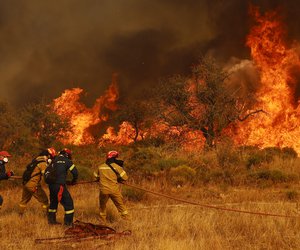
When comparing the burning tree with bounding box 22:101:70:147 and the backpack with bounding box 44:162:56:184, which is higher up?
the burning tree with bounding box 22:101:70:147

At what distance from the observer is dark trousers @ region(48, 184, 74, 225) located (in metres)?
8.79

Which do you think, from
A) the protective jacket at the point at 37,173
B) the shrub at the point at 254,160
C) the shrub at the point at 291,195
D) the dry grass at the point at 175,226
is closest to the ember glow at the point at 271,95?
the shrub at the point at 254,160

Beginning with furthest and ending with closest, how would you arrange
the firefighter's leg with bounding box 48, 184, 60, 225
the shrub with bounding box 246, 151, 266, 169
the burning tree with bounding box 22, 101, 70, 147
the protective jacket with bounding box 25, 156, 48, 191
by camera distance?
1. the burning tree with bounding box 22, 101, 70, 147
2. the shrub with bounding box 246, 151, 266, 169
3. the protective jacket with bounding box 25, 156, 48, 191
4. the firefighter's leg with bounding box 48, 184, 60, 225

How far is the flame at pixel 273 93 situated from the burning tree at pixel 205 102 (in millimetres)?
1349

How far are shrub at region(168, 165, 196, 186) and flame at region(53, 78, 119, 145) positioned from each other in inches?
1122

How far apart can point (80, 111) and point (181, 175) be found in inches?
1387

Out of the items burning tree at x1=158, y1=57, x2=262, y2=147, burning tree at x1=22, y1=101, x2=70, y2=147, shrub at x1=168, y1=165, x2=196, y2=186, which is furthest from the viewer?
burning tree at x1=22, y1=101, x2=70, y2=147

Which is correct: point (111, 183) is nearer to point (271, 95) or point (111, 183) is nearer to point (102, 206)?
point (102, 206)

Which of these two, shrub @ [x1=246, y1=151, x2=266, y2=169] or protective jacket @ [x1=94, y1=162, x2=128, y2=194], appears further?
shrub @ [x1=246, y1=151, x2=266, y2=169]

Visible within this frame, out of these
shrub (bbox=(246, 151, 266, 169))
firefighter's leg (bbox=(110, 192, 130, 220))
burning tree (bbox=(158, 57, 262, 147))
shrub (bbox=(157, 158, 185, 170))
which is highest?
burning tree (bbox=(158, 57, 262, 147))

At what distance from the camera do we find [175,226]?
326 inches

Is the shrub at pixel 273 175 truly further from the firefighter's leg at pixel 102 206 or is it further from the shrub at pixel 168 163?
the firefighter's leg at pixel 102 206

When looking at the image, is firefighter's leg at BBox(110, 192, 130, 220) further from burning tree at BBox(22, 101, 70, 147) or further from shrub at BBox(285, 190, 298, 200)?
burning tree at BBox(22, 101, 70, 147)

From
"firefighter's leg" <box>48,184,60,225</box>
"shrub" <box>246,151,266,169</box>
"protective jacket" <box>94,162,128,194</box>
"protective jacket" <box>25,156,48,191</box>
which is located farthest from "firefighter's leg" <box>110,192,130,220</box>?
"shrub" <box>246,151,266,169</box>
